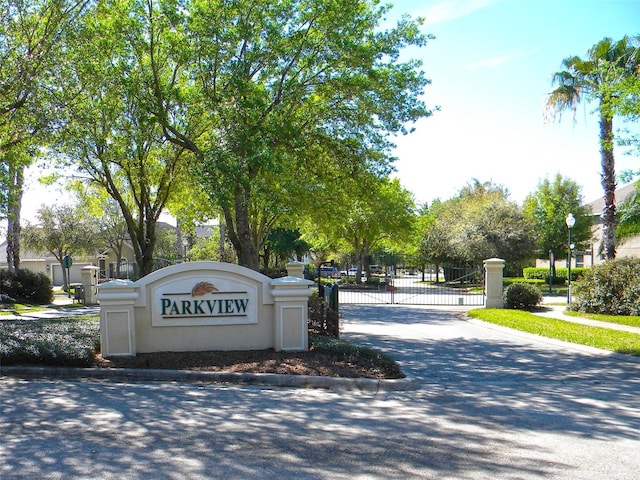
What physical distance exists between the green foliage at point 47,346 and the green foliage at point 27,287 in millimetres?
18552

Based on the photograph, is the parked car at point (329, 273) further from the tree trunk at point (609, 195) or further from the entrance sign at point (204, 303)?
the entrance sign at point (204, 303)

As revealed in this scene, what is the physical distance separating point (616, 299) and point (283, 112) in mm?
11961

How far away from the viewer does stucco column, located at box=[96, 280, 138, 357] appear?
9453mm

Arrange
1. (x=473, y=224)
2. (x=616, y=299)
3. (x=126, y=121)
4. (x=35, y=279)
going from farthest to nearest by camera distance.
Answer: (x=473, y=224)
(x=35, y=279)
(x=616, y=299)
(x=126, y=121)

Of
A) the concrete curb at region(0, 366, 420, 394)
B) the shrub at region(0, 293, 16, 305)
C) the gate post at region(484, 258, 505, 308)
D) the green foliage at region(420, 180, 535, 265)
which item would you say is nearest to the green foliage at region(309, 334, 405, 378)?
the concrete curb at region(0, 366, 420, 394)

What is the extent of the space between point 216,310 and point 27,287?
69.8 feet

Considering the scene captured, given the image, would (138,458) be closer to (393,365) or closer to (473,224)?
(393,365)

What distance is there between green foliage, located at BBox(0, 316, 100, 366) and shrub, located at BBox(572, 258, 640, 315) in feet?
50.3

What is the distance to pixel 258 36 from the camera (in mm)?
14367

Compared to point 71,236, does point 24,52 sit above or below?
above

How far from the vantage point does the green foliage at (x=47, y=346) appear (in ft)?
29.1

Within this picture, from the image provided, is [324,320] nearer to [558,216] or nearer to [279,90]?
[279,90]

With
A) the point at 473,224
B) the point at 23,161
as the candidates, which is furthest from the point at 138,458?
the point at 473,224

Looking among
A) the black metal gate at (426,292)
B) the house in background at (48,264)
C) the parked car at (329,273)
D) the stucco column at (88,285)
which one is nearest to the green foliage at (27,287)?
the stucco column at (88,285)
